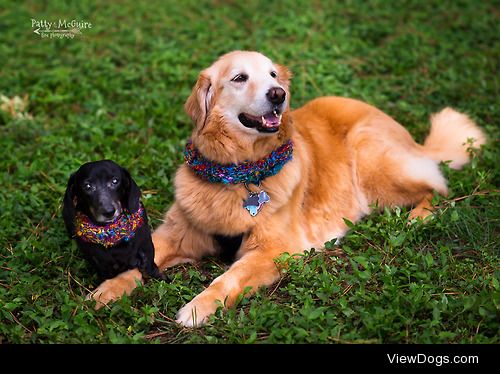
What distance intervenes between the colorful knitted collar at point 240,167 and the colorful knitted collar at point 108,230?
0.65 m

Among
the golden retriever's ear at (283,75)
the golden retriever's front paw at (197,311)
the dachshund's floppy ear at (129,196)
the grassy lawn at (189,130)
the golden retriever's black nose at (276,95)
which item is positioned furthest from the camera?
the golden retriever's ear at (283,75)

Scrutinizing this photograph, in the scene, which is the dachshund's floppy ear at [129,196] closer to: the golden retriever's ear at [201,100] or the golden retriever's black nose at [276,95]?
the golden retriever's ear at [201,100]

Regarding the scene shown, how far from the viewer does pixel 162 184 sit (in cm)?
504

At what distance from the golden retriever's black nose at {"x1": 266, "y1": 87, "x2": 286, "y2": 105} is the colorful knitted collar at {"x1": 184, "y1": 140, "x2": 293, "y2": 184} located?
39 centimetres

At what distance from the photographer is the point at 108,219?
11.6ft

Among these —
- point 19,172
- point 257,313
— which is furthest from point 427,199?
point 19,172

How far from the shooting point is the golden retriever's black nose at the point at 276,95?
3809mm

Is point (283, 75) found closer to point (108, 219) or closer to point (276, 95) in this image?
point (276, 95)

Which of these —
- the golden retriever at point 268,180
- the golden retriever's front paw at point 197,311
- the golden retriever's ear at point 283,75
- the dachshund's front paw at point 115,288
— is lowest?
the dachshund's front paw at point 115,288

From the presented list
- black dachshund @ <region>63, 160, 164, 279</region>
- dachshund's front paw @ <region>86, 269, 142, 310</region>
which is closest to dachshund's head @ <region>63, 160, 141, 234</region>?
black dachshund @ <region>63, 160, 164, 279</region>

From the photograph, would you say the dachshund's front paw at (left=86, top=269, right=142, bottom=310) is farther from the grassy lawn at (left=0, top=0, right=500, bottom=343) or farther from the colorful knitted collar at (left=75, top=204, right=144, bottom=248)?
the colorful knitted collar at (left=75, top=204, right=144, bottom=248)

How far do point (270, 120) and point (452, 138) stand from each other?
217 cm

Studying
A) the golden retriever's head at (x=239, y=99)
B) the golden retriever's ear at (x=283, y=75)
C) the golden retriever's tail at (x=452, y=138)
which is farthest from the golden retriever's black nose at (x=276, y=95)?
the golden retriever's tail at (x=452, y=138)

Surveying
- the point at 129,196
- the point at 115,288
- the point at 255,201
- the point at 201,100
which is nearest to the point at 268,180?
the point at 255,201
